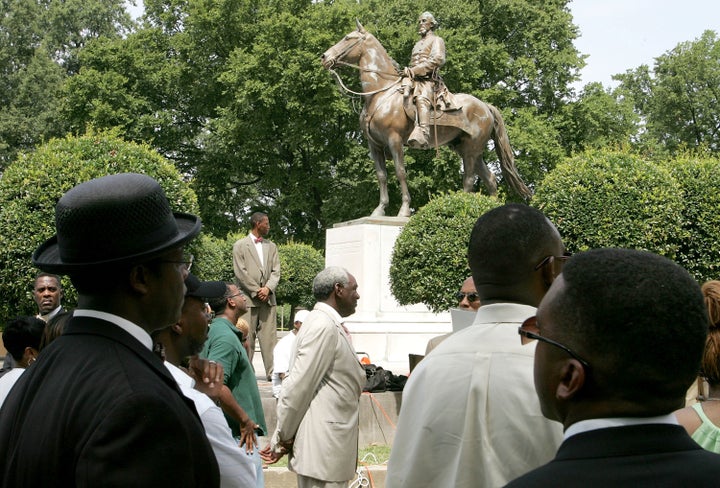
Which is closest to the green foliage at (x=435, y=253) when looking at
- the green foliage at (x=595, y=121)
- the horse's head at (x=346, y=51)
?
the horse's head at (x=346, y=51)

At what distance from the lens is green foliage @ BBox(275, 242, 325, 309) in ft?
103

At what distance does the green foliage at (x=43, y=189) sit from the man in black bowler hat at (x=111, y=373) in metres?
9.37

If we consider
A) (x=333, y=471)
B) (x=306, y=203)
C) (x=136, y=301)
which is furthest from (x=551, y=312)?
(x=306, y=203)

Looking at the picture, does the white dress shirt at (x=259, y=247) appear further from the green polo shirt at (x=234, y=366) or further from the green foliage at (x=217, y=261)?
the green foliage at (x=217, y=261)

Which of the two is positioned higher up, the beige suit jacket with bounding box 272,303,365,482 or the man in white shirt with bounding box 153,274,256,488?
the man in white shirt with bounding box 153,274,256,488

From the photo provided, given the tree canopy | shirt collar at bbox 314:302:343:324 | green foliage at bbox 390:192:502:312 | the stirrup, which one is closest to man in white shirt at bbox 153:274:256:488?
shirt collar at bbox 314:302:343:324

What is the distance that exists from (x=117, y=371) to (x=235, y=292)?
3.90 m

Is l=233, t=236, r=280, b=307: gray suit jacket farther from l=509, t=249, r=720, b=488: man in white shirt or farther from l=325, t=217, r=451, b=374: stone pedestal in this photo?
l=509, t=249, r=720, b=488: man in white shirt

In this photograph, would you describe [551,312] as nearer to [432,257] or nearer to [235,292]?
A: [235,292]

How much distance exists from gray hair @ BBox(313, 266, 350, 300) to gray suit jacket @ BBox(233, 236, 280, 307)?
7.18 meters

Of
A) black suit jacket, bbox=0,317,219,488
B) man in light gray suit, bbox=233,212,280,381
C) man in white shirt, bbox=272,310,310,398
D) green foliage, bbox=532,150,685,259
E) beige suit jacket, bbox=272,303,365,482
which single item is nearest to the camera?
black suit jacket, bbox=0,317,219,488

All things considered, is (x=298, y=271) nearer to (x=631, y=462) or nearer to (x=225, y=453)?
(x=225, y=453)

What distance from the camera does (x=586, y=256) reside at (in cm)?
173

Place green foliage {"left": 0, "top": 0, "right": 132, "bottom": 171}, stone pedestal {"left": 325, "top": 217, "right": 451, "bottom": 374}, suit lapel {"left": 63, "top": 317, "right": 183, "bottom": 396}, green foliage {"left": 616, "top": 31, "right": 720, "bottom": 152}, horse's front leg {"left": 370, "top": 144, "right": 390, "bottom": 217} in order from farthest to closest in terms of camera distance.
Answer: green foliage {"left": 616, "top": 31, "right": 720, "bottom": 152}
green foliage {"left": 0, "top": 0, "right": 132, "bottom": 171}
horse's front leg {"left": 370, "top": 144, "right": 390, "bottom": 217}
stone pedestal {"left": 325, "top": 217, "right": 451, "bottom": 374}
suit lapel {"left": 63, "top": 317, "right": 183, "bottom": 396}
